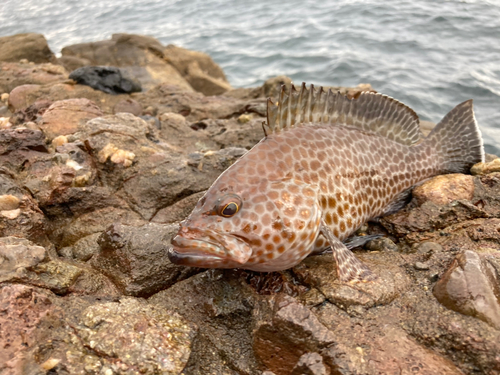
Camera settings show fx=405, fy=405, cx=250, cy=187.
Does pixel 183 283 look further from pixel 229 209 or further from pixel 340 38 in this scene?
pixel 340 38

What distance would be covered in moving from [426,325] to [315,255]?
119 cm

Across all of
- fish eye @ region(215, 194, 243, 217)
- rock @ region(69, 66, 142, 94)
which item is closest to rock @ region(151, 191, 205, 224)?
fish eye @ region(215, 194, 243, 217)

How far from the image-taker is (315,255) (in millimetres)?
4016

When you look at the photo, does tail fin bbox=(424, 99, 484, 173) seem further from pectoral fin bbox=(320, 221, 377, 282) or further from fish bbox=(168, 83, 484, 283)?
pectoral fin bbox=(320, 221, 377, 282)

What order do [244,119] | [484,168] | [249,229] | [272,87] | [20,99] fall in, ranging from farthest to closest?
1. [272,87]
2. [20,99]
3. [244,119]
4. [484,168]
5. [249,229]

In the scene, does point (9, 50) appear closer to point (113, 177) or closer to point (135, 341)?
point (113, 177)

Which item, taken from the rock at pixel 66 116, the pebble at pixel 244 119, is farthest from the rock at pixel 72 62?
the pebble at pixel 244 119

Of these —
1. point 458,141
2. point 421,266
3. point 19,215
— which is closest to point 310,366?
point 421,266

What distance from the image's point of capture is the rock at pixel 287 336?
297 centimetres

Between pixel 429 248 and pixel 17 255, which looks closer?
pixel 17 255

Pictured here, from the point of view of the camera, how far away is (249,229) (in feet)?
10.9

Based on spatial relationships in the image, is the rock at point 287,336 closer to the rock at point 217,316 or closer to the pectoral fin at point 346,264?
the rock at point 217,316

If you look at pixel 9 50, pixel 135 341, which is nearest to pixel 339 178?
pixel 135 341

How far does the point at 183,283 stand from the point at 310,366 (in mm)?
1477
